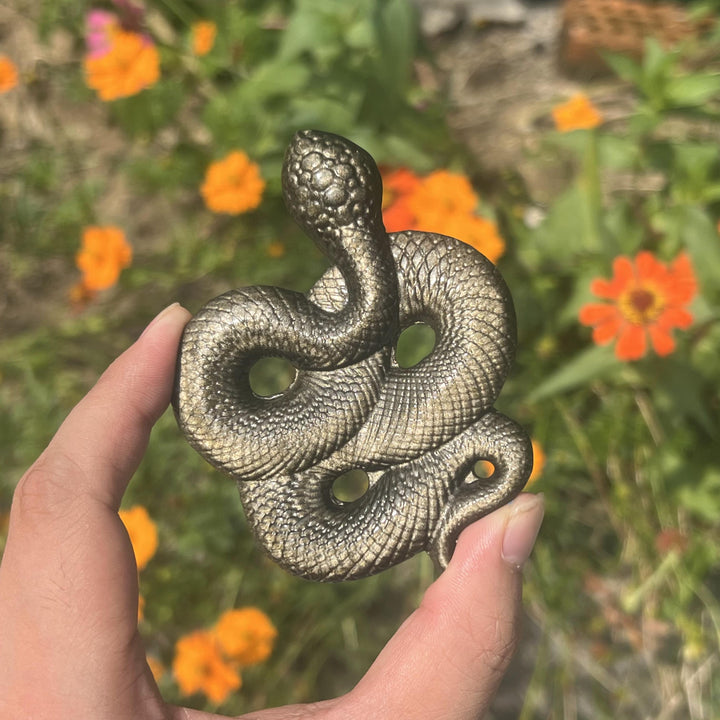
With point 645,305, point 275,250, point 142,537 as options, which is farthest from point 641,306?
point 142,537

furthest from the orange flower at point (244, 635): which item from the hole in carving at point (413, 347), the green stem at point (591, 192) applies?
the green stem at point (591, 192)

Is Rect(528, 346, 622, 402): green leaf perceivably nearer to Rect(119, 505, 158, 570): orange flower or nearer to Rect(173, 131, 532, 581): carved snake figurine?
Rect(173, 131, 532, 581): carved snake figurine

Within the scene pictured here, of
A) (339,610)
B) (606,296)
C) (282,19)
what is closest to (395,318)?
(606,296)

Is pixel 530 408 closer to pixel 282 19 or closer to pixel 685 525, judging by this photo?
pixel 685 525

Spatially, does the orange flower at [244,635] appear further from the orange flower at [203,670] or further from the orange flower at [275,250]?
the orange flower at [275,250]

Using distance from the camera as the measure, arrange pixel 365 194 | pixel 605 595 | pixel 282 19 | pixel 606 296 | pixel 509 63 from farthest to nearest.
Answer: pixel 509 63 < pixel 282 19 < pixel 605 595 < pixel 606 296 < pixel 365 194

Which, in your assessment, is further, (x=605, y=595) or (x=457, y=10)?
(x=457, y=10)
